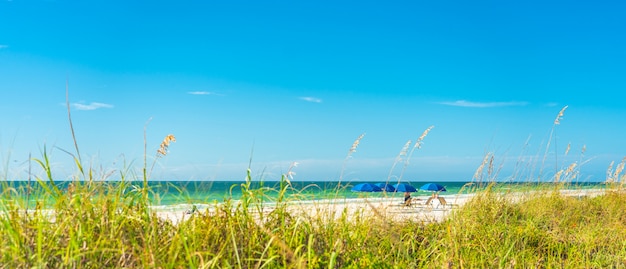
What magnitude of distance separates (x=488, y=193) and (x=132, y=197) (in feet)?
15.3

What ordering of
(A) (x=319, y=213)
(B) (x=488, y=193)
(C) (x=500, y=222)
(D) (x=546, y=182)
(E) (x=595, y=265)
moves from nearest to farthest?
(A) (x=319, y=213), (E) (x=595, y=265), (C) (x=500, y=222), (B) (x=488, y=193), (D) (x=546, y=182)

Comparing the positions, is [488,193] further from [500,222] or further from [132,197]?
[132,197]

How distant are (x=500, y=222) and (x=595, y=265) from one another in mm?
1354

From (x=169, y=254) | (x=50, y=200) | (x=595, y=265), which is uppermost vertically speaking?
(x=50, y=200)

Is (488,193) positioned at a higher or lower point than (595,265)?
higher

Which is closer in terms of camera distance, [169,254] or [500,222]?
[169,254]

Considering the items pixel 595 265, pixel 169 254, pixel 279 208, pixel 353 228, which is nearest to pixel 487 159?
pixel 595 265

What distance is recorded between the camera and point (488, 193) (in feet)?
23.1

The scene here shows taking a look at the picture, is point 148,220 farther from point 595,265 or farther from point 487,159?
point 487,159

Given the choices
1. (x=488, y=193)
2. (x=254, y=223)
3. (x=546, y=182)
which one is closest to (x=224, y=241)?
(x=254, y=223)

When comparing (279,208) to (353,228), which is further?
(353,228)

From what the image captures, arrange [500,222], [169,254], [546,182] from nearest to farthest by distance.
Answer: [169,254] → [500,222] → [546,182]

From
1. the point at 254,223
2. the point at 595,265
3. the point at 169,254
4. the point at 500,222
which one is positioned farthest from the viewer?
the point at 500,222

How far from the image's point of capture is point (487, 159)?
7.49 metres
